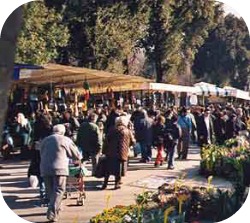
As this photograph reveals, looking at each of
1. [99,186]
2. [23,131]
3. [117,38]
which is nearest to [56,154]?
[99,186]

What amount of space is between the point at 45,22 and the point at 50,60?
8.3 inches

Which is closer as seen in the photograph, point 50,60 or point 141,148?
point 50,60

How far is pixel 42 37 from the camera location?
10.8 feet

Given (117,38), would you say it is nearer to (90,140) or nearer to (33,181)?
(90,140)

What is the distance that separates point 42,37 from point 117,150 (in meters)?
0.89

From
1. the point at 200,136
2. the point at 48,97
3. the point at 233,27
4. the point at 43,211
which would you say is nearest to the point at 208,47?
the point at 233,27

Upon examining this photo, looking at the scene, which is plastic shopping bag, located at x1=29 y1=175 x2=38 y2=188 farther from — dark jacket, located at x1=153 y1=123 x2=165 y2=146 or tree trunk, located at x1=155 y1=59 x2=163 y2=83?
tree trunk, located at x1=155 y1=59 x2=163 y2=83

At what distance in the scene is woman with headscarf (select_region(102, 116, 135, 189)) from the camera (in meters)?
3.65

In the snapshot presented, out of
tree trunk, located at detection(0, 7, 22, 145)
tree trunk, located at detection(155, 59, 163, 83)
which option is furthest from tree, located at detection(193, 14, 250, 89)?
tree trunk, located at detection(0, 7, 22, 145)

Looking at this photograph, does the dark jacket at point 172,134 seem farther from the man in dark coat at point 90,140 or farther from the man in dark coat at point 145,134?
the man in dark coat at point 90,140

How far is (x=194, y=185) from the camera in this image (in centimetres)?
349

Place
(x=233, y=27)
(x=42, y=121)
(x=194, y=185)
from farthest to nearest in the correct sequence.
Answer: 1. (x=194, y=185)
2. (x=42, y=121)
3. (x=233, y=27)

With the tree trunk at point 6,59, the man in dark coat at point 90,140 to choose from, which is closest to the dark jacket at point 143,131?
the man in dark coat at point 90,140

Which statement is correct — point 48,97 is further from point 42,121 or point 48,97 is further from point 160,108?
point 160,108
